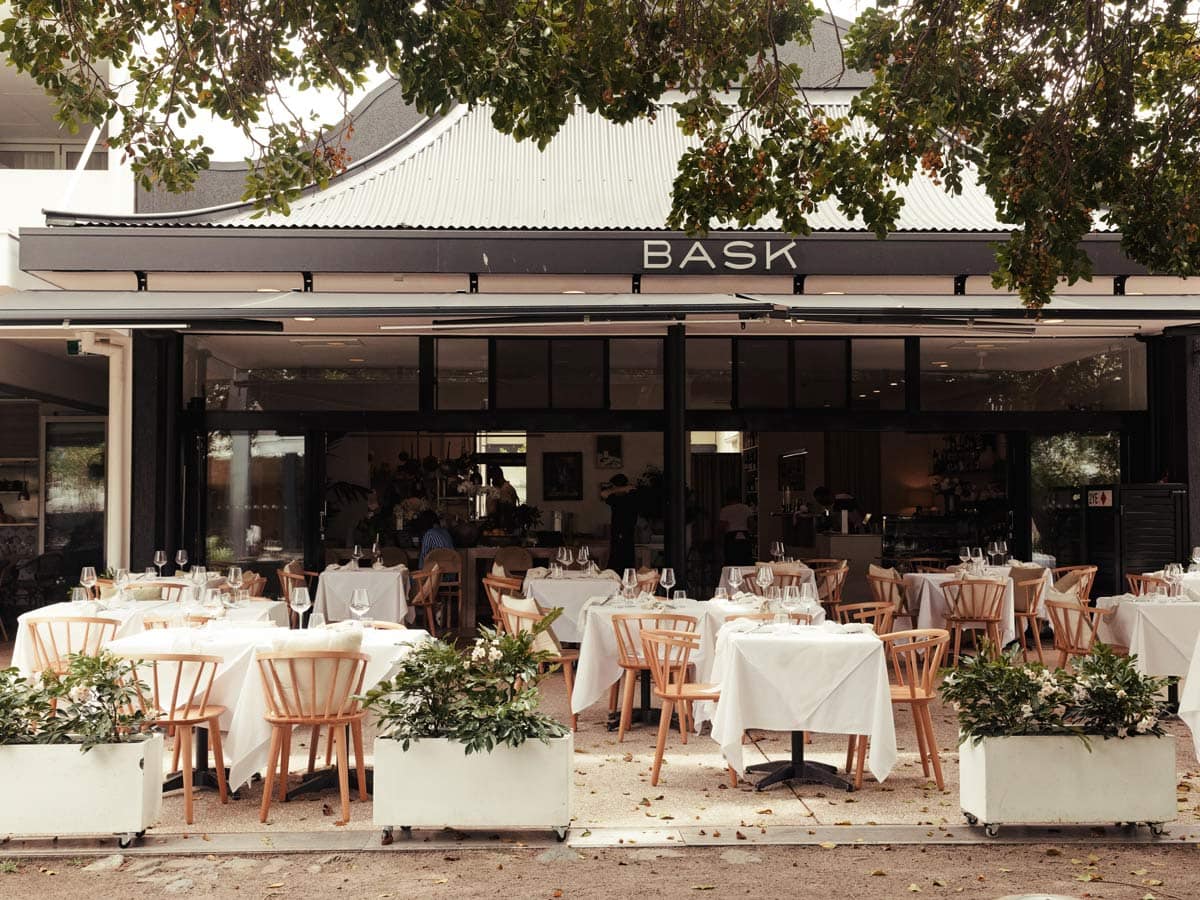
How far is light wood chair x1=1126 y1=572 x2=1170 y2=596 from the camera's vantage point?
32.4ft

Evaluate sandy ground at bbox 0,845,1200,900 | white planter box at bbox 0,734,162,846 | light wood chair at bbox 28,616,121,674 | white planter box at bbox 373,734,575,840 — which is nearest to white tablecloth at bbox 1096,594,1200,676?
sandy ground at bbox 0,845,1200,900

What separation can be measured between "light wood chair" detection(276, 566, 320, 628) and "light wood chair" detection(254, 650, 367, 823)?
5196 millimetres

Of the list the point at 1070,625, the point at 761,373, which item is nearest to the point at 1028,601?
the point at 1070,625

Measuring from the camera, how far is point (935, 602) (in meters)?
11.5

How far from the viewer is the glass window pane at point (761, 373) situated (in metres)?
13.0

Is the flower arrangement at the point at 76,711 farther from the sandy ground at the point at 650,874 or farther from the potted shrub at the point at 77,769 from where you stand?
the sandy ground at the point at 650,874

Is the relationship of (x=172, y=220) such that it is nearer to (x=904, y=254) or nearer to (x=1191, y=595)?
(x=904, y=254)

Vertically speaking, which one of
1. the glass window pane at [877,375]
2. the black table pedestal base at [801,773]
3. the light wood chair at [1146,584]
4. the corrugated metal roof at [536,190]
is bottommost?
→ the black table pedestal base at [801,773]

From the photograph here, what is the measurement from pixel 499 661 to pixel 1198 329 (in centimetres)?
759

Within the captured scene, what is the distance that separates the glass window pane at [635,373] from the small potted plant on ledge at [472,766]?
24.2 feet

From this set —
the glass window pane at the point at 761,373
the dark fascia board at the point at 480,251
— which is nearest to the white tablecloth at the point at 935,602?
the glass window pane at the point at 761,373

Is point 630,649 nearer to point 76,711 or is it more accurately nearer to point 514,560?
point 76,711

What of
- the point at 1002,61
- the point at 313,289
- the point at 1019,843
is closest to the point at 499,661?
the point at 1019,843

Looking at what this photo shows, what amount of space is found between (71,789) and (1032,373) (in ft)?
33.7
